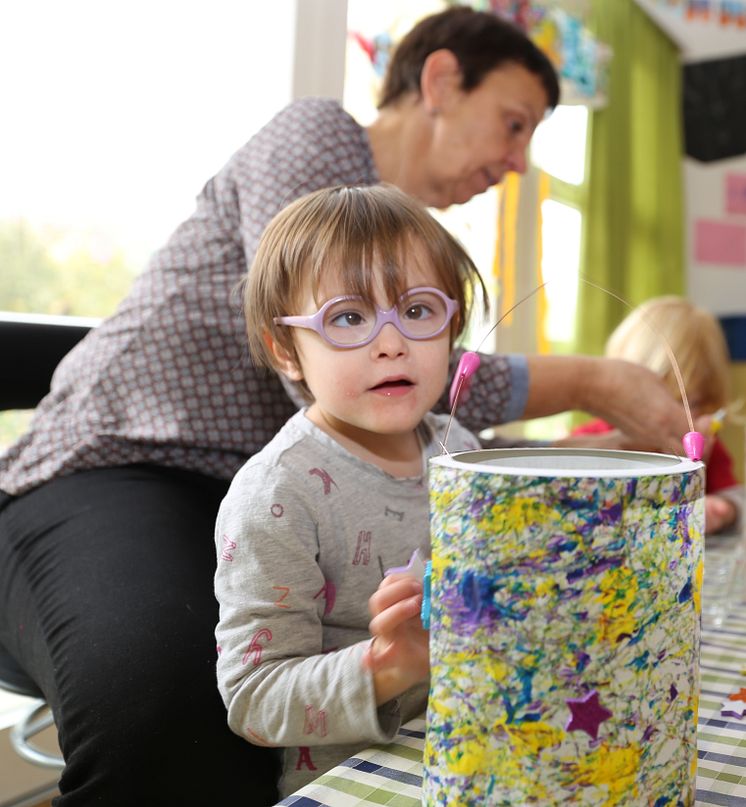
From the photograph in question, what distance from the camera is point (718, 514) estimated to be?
150 cm

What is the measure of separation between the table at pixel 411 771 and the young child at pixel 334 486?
0.07 feet

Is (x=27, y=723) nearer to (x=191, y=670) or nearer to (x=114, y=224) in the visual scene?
(x=191, y=670)

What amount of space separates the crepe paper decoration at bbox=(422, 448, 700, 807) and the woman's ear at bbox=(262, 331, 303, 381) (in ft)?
1.16

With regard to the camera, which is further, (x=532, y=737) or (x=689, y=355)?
(x=689, y=355)

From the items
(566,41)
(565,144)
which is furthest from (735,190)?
(566,41)

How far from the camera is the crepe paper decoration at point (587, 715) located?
0.40 m

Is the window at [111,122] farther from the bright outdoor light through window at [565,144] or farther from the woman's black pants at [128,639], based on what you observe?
the bright outdoor light through window at [565,144]

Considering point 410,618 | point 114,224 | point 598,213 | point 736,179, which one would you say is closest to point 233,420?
point 410,618

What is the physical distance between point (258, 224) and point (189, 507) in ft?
1.09

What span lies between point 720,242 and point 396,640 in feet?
15.5

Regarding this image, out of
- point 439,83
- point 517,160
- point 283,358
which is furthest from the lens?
point 517,160

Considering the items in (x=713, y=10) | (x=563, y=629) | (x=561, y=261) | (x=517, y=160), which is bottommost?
(x=563, y=629)

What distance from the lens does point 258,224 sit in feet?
3.43

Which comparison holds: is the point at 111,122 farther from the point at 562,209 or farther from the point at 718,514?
the point at 562,209
